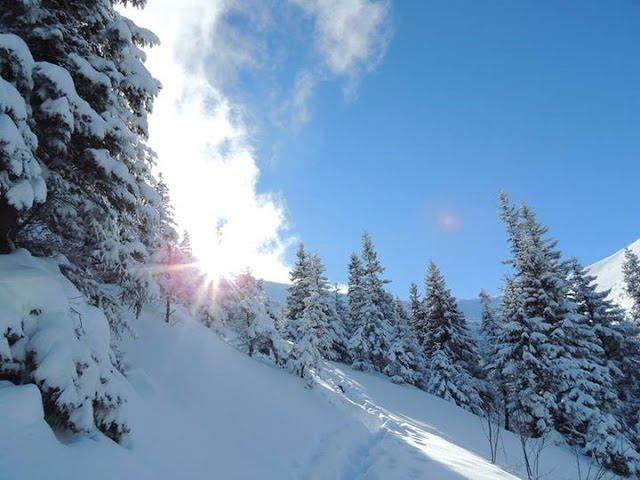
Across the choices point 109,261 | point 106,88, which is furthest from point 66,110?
point 109,261

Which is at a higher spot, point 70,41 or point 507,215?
point 507,215

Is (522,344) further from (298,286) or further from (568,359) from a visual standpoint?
(298,286)

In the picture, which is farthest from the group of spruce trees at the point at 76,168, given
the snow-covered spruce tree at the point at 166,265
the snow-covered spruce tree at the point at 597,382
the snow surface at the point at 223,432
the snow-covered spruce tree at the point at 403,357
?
the snow-covered spruce tree at the point at 403,357

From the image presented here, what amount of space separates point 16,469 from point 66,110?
14.7 feet

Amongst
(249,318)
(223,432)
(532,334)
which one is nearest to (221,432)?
(223,432)

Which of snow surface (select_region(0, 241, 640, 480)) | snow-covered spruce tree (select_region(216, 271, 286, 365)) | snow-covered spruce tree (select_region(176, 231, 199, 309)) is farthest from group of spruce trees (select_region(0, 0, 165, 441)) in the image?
snow-covered spruce tree (select_region(216, 271, 286, 365))

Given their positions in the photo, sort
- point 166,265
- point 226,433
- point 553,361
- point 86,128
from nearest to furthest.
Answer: point 86,128
point 226,433
point 166,265
point 553,361

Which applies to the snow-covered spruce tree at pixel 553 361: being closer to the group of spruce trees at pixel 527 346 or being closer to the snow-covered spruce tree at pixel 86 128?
the group of spruce trees at pixel 527 346

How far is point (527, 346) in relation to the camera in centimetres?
2353

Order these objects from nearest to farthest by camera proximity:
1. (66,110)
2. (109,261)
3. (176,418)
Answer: (66,110) < (109,261) < (176,418)

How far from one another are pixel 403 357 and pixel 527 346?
1094 cm

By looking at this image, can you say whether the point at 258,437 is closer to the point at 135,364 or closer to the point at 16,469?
the point at 135,364

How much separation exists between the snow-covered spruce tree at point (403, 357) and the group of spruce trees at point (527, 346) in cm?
12

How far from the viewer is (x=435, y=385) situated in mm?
32062
